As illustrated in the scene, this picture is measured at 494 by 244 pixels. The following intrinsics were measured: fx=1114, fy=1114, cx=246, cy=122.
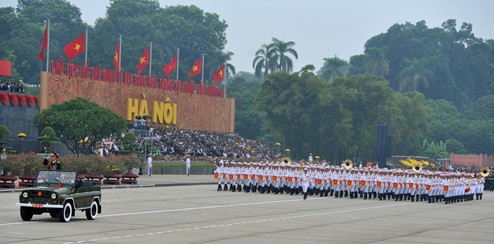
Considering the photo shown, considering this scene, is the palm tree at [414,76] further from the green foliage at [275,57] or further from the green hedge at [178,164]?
the green hedge at [178,164]

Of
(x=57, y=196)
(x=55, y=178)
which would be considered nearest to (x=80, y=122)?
(x=55, y=178)

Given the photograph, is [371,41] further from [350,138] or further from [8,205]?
[8,205]

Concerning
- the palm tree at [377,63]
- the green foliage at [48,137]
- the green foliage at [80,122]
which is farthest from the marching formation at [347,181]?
the palm tree at [377,63]

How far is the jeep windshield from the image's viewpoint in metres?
30.1

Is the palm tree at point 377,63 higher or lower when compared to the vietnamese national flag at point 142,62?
higher

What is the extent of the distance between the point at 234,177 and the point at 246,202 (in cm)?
988

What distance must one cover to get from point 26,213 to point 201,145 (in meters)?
65.0

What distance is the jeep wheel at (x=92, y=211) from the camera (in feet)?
103

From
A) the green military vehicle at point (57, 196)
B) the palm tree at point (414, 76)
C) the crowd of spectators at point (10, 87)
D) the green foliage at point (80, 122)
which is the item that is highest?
the palm tree at point (414, 76)

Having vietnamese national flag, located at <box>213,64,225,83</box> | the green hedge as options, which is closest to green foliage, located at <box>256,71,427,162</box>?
vietnamese national flag, located at <box>213,64,225,83</box>

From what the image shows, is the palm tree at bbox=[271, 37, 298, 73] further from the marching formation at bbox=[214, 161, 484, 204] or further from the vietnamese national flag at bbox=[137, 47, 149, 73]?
the marching formation at bbox=[214, 161, 484, 204]

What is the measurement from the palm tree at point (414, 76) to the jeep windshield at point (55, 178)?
153 metres

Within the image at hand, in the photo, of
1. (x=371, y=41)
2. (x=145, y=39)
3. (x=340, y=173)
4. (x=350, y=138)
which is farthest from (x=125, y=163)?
(x=371, y=41)

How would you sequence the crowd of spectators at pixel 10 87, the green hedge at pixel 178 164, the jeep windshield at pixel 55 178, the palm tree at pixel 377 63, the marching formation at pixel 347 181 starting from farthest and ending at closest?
the palm tree at pixel 377 63 → the green hedge at pixel 178 164 → the crowd of spectators at pixel 10 87 → the marching formation at pixel 347 181 → the jeep windshield at pixel 55 178
